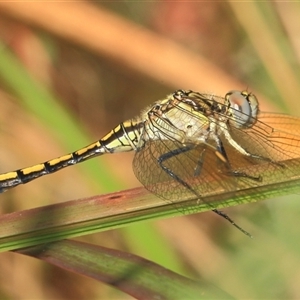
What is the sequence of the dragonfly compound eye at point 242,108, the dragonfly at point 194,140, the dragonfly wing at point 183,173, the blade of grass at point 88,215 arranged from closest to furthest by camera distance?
the blade of grass at point 88,215
the dragonfly wing at point 183,173
the dragonfly at point 194,140
the dragonfly compound eye at point 242,108

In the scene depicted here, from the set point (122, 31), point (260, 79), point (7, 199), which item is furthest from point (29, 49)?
point (260, 79)

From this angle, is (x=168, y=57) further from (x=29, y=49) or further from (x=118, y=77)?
(x=29, y=49)

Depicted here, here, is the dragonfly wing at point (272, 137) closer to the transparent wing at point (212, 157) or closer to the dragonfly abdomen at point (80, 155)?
the transparent wing at point (212, 157)

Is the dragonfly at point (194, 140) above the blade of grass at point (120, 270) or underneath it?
above

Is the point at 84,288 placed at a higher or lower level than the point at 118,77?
lower

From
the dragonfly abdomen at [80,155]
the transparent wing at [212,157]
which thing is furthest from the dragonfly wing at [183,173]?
the dragonfly abdomen at [80,155]

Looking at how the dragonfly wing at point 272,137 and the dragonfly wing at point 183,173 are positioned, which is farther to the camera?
the dragonfly wing at point 272,137

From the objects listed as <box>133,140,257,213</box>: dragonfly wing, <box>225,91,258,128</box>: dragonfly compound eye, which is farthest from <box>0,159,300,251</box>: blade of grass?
<box>225,91,258,128</box>: dragonfly compound eye
